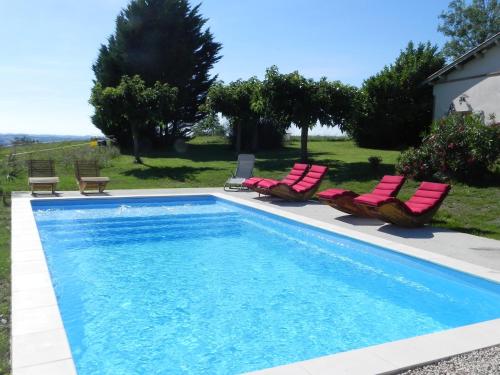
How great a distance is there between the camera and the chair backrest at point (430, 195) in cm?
866

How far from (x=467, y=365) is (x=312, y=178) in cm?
922

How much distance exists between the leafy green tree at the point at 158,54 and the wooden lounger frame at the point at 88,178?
15734 mm

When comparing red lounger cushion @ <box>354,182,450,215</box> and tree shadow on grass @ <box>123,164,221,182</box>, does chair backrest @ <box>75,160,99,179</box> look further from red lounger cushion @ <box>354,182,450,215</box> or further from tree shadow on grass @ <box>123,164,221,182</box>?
red lounger cushion @ <box>354,182,450,215</box>

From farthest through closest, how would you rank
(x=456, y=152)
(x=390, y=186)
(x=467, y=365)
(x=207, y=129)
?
(x=207, y=129) → (x=456, y=152) → (x=390, y=186) → (x=467, y=365)

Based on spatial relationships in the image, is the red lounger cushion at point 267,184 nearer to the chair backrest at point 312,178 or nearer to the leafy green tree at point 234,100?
the chair backrest at point 312,178

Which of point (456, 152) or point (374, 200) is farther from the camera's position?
point (456, 152)

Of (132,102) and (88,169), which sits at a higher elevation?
(132,102)

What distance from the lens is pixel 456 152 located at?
12.6 meters

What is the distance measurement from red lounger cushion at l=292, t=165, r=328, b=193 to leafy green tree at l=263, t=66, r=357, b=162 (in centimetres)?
528

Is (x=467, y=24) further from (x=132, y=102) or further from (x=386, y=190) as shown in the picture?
(x=386, y=190)

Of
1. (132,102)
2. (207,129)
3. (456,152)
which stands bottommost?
(456,152)

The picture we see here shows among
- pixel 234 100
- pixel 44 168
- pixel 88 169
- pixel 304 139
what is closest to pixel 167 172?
pixel 88 169

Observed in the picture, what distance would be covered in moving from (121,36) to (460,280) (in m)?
29.6

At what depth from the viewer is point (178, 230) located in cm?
995
